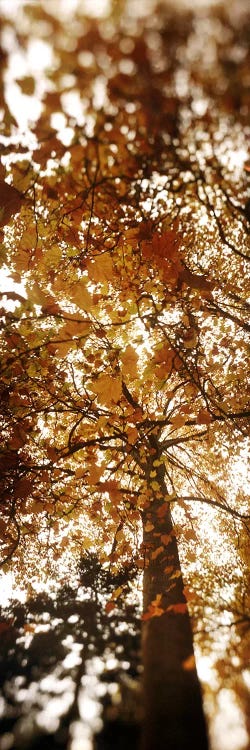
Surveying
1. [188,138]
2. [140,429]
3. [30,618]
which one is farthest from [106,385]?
[188,138]

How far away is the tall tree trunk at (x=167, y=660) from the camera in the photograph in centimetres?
259

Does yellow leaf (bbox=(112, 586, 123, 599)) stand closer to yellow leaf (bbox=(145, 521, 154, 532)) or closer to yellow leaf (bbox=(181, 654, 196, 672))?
yellow leaf (bbox=(145, 521, 154, 532))

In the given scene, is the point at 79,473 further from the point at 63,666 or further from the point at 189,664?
the point at 189,664

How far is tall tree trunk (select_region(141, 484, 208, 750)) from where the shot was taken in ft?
8.49

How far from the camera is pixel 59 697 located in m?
3.24

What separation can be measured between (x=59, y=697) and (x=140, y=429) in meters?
4.44

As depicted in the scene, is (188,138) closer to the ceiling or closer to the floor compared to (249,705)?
closer to the ceiling

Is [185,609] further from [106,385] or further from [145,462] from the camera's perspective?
[106,385]

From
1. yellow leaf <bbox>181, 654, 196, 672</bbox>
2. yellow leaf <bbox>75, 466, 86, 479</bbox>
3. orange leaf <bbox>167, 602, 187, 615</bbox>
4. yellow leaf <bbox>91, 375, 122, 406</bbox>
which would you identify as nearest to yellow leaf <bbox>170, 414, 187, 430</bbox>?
yellow leaf <bbox>91, 375, 122, 406</bbox>

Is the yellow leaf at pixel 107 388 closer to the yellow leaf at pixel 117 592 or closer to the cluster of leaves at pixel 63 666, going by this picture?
the yellow leaf at pixel 117 592

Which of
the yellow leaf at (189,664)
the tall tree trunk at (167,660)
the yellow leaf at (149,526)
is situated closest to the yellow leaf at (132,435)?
the yellow leaf at (149,526)

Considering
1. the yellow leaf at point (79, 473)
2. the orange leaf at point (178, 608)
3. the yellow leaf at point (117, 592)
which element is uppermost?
the yellow leaf at point (79, 473)

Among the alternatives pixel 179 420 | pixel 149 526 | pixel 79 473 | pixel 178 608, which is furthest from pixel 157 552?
pixel 179 420

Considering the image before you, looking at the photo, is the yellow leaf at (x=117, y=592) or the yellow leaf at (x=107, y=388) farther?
the yellow leaf at (x=107, y=388)
